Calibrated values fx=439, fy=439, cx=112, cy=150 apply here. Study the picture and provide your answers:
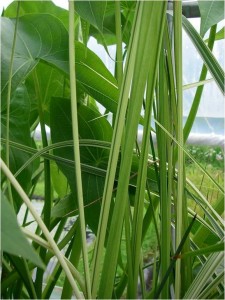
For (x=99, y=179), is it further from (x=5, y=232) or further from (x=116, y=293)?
(x=5, y=232)

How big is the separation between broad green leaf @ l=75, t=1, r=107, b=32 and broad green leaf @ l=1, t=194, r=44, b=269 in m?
0.17

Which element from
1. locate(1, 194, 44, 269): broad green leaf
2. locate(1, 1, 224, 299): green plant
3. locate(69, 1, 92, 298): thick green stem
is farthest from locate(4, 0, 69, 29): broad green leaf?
locate(1, 194, 44, 269): broad green leaf

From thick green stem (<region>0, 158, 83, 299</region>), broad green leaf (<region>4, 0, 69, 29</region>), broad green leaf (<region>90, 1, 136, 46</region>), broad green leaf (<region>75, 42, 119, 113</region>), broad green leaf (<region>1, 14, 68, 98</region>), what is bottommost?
thick green stem (<region>0, 158, 83, 299</region>)

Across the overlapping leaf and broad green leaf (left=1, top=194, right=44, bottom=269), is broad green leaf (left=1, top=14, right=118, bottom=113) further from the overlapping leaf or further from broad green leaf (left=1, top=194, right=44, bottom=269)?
broad green leaf (left=1, top=194, right=44, bottom=269)

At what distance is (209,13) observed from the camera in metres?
0.28

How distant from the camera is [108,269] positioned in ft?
0.87

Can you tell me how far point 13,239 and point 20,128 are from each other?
28cm

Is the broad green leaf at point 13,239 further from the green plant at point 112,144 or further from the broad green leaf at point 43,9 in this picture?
the broad green leaf at point 43,9

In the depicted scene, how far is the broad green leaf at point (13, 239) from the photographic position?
13 centimetres

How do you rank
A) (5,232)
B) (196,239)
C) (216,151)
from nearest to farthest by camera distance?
(5,232), (196,239), (216,151)

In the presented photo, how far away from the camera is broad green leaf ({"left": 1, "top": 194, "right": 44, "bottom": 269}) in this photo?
13 centimetres

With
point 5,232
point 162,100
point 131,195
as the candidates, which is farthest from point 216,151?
point 5,232

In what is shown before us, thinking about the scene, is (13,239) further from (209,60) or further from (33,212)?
(209,60)

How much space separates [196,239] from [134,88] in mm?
181
